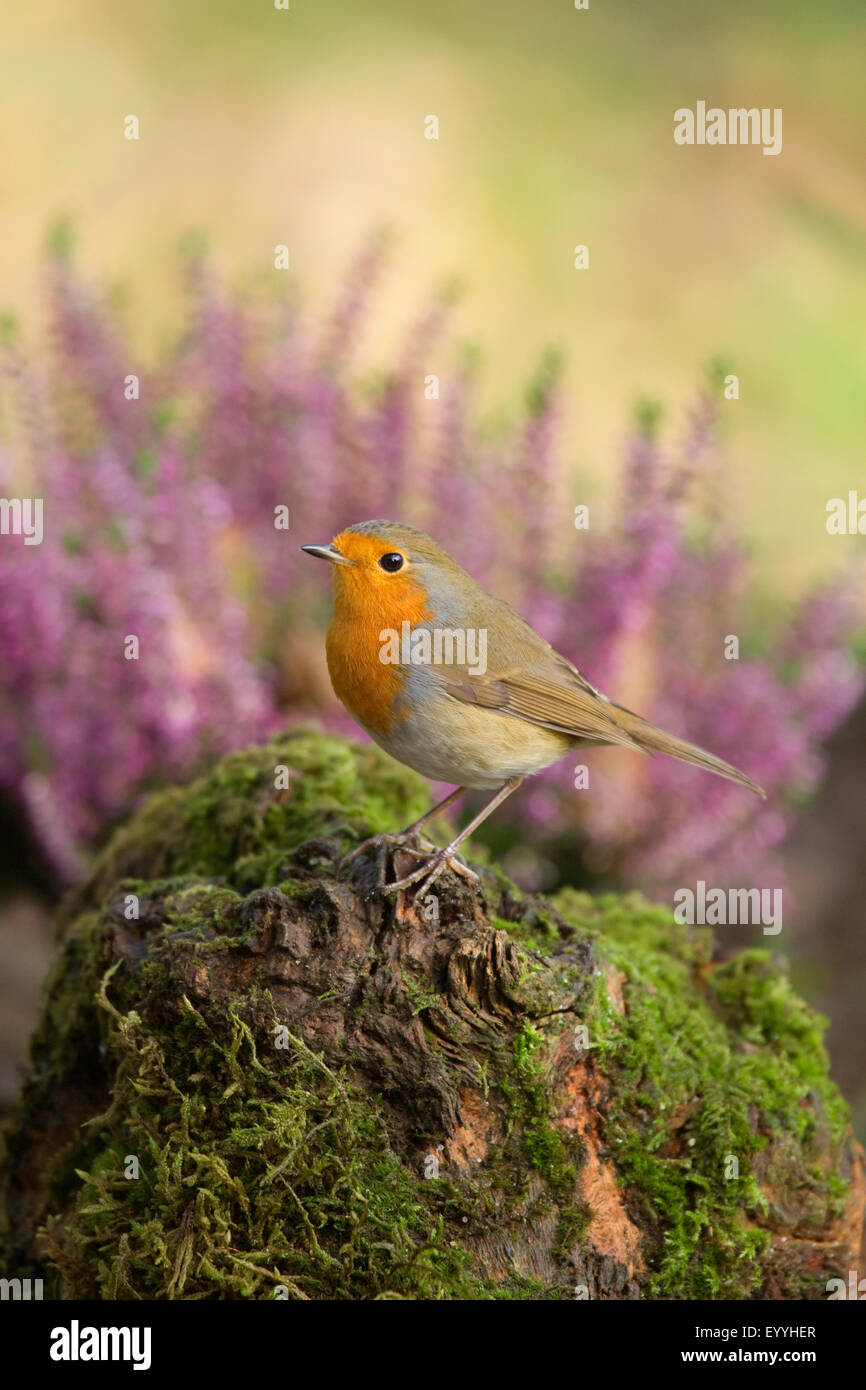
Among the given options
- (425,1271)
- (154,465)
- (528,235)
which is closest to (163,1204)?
(425,1271)

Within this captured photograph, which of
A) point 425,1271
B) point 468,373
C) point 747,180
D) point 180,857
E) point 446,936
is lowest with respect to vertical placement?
point 425,1271

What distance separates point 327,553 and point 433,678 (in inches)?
15.0

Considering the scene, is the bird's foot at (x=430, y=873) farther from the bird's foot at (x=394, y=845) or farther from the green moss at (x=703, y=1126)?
the green moss at (x=703, y=1126)

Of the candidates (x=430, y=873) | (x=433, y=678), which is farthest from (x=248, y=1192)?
(x=433, y=678)

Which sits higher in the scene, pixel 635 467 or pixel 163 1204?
pixel 635 467

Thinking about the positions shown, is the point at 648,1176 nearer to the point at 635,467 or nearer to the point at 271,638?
the point at 635,467

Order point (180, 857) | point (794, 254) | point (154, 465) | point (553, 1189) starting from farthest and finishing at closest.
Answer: point (794, 254), point (154, 465), point (180, 857), point (553, 1189)

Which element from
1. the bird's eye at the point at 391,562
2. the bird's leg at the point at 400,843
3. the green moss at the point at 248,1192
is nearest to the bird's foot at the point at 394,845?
the bird's leg at the point at 400,843

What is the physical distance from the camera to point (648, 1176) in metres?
2.81

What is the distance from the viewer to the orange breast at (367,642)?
300 centimetres

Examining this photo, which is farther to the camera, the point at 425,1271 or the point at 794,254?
the point at 794,254

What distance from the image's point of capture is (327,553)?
2955 mm

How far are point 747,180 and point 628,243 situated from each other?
992 mm

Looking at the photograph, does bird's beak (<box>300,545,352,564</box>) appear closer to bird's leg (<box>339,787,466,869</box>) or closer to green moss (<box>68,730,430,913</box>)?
bird's leg (<box>339,787,466,869</box>)
